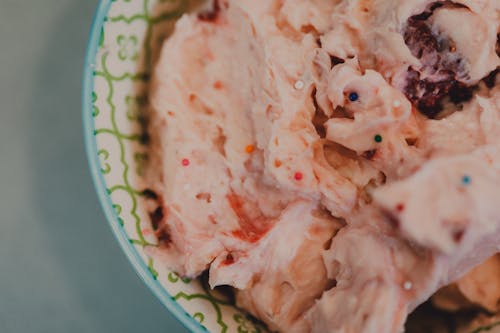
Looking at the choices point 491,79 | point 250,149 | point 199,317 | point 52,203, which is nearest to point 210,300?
point 199,317

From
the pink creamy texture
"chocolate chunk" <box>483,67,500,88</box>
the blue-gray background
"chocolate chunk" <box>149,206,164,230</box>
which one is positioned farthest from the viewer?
the blue-gray background

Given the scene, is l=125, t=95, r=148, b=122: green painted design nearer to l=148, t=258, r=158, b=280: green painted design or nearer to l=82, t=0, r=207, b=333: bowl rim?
l=82, t=0, r=207, b=333: bowl rim

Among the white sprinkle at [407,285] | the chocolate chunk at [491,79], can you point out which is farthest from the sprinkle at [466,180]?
the chocolate chunk at [491,79]

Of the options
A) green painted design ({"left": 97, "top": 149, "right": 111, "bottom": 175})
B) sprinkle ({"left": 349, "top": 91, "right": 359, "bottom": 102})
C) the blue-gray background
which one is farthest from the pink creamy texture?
the blue-gray background

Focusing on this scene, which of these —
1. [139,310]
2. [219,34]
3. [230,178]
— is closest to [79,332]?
[139,310]

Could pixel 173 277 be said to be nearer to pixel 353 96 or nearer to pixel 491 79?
pixel 353 96

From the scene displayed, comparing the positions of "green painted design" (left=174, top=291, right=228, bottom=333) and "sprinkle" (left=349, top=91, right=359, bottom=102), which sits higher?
"sprinkle" (left=349, top=91, right=359, bottom=102)
